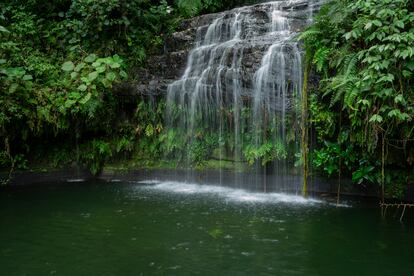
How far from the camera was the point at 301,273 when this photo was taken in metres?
4.70

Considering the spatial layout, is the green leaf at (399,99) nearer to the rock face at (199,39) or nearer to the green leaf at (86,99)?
the rock face at (199,39)

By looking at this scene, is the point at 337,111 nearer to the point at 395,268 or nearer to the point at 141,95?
the point at 395,268

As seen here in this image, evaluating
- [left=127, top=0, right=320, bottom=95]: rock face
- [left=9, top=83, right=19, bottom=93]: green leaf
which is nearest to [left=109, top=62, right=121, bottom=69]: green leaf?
[left=127, top=0, right=320, bottom=95]: rock face

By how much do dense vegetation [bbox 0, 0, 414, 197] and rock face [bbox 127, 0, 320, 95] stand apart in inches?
12.7

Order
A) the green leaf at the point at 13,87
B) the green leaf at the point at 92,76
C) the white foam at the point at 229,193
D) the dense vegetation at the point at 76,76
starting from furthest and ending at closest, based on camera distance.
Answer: the green leaf at the point at 92,76
the dense vegetation at the point at 76,76
the green leaf at the point at 13,87
the white foam at the point at 229,193

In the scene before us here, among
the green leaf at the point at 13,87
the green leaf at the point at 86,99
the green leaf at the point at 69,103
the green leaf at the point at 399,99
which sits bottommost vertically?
the green leaf at the point at 399,99

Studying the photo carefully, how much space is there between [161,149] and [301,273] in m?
6.01

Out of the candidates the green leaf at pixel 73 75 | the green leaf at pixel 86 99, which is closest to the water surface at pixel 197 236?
the green leaf at pixel 86 99

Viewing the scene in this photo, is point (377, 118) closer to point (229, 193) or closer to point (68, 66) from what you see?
point (229, 193)

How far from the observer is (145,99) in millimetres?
10297

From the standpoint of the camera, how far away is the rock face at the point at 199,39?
29.9 ft

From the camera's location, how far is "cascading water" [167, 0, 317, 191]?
860 cm

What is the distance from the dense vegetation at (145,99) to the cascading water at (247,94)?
220 mm

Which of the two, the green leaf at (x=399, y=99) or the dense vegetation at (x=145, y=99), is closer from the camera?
the green leaf at (x=399, y=99)
